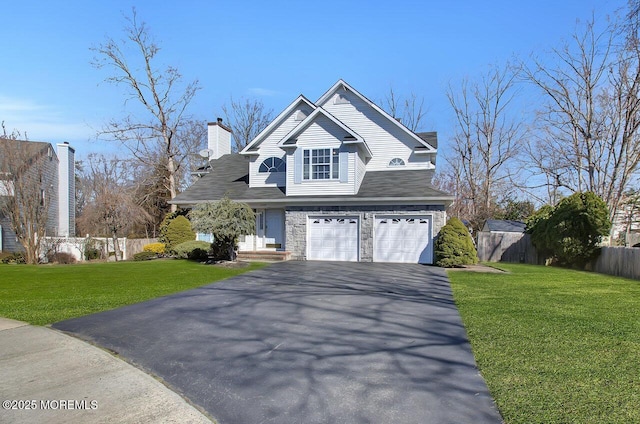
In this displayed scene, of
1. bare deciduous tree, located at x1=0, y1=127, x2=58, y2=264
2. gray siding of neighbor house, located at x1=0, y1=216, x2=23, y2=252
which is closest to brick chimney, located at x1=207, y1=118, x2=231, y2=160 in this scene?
bare deciduous tree, located at x1=0, y1=127, x2=58, y2=264

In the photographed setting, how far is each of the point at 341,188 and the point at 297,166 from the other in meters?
2.39

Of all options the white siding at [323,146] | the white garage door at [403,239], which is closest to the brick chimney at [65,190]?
the white siding at [323,146]

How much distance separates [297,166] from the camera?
62.0ft

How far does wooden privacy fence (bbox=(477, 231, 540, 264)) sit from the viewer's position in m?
21.5

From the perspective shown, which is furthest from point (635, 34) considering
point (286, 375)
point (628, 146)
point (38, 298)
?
point (628, 146)

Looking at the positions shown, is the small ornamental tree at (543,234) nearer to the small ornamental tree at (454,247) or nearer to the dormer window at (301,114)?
the small ornamental tree at (454,247)

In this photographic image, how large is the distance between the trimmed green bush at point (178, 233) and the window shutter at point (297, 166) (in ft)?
22.0

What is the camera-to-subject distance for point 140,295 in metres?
9.37

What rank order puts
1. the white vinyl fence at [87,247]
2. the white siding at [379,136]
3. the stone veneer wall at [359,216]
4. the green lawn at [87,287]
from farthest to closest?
1. the white siding at [379,136]
2. the white vinyl fence at [87,247]
3. the stone veneer wall at [359,216]
4. the green lawn at [87,287]

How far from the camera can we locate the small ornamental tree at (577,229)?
56.7ft

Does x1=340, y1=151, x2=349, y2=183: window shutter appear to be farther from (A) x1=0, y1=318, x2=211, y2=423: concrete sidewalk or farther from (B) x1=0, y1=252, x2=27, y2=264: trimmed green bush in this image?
(B) x1=0, y1=252, x2=27, y2=264: trimmed green bush

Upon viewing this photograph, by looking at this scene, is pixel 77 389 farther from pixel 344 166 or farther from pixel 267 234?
pixel 267 234

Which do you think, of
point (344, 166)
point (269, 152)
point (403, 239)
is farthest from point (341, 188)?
point (269, 152)

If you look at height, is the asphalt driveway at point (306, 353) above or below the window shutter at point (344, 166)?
below
